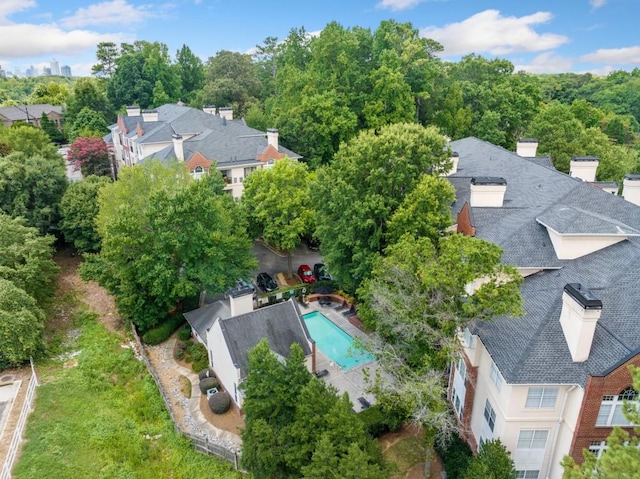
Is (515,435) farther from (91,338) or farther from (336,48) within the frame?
(336,48)

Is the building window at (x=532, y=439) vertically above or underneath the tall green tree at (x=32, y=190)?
underneath

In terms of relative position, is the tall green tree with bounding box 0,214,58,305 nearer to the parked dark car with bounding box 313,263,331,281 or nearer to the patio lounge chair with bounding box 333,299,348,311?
the parked dark car with bounding box 313,263,331,281

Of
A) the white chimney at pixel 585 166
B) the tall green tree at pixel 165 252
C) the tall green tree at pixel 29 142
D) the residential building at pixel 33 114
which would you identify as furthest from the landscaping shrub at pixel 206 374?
the residential building at pixel 33 114

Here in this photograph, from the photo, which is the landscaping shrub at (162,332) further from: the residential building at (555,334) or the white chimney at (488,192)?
the white chimney at (488,192)

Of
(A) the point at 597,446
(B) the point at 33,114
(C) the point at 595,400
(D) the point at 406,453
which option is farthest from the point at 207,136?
(B) the point at 33,114

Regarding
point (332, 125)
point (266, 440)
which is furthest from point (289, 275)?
point (266, 440)

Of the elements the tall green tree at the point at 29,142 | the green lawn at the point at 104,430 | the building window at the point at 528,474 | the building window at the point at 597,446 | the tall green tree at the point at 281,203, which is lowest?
the green lawn at the point at 104,430
